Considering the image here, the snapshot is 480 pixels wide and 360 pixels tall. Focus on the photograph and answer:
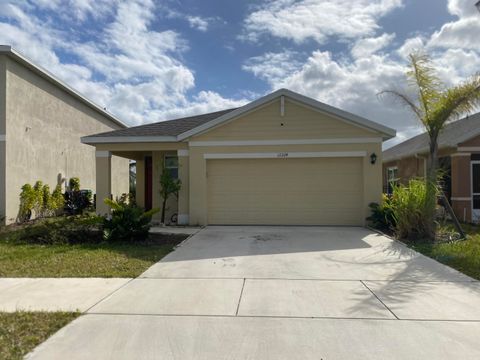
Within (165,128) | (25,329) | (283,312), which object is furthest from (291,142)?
(25,329)

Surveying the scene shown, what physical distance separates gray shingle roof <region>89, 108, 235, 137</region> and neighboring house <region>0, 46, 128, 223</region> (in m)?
2.92

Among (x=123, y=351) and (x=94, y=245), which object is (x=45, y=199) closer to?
(x=94, y=245)

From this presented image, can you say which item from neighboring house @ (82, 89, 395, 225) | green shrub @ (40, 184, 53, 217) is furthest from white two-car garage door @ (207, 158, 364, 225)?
green shrub @ (40, 184, 53, 217)

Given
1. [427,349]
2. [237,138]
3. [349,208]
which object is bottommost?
[427,349]

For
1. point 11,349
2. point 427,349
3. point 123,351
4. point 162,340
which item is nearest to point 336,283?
point 427,349

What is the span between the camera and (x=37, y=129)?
14.9 meters

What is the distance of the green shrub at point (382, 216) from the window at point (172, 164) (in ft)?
23.9

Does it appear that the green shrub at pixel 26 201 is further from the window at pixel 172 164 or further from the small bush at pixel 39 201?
the window at pixel 172 164

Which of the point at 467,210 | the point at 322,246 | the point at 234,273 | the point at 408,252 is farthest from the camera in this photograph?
the point at 467,210

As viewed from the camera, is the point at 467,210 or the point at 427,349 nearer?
the point at 427,349

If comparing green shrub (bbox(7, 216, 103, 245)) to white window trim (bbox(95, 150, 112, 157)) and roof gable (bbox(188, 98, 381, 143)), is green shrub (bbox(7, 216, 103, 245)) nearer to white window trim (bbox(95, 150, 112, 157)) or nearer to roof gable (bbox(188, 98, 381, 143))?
white window trim (bbox(95, 150, 112, 157))

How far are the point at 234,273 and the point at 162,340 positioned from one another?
9.04ft

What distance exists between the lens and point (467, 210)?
1442cm

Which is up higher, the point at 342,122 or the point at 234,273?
the point at 342,122
